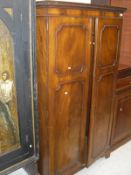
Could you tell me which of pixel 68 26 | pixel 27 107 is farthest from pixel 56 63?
pixel 27 107

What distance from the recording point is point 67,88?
1.52 m

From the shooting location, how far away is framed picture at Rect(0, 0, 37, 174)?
103 cm

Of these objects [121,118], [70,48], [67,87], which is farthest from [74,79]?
[121,118]

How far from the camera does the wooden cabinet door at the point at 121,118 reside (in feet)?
6.92

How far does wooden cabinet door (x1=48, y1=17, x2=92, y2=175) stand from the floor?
1.05 ft

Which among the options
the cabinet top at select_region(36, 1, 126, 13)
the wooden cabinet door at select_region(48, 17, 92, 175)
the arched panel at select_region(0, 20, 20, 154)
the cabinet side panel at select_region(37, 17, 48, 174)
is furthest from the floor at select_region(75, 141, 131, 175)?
the cabinet top at select_region(36, 1, 126, 13)

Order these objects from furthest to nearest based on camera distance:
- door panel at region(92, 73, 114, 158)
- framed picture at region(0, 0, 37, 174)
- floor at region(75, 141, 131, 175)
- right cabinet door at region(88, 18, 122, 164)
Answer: floor at region(75, 141, 131, 175), door panel at region(92, 73, 114, 158), right cabinet door at region(88, 18, 122, 164), framed picture at region(0, 0, 37, 174)

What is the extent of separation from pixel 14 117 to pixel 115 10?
3.94 feet

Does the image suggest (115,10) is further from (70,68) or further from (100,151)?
(100,151)

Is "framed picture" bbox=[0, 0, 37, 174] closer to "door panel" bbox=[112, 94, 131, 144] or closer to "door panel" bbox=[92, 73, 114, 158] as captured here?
"door panel" bbox=[92, 73, 114, 158]

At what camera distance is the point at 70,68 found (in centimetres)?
148

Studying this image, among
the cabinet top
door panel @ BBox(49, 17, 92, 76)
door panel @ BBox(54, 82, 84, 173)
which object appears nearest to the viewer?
the cabinet top

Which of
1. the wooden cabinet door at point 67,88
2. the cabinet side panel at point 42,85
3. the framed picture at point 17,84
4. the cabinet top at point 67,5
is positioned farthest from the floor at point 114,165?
the cabinet top at point 67,5

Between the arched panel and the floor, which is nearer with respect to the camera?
the arched panel
